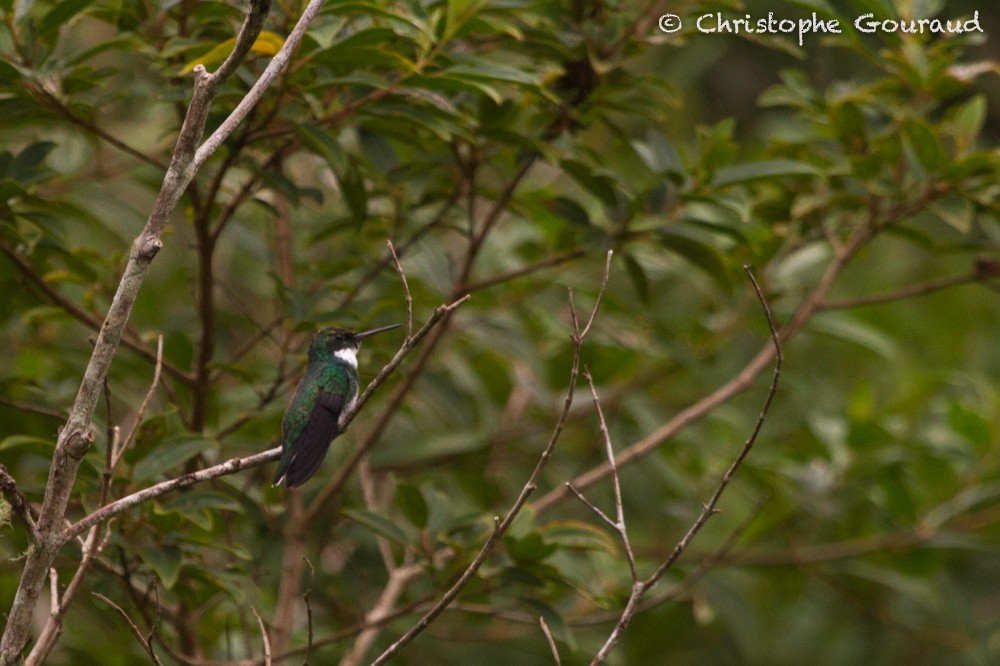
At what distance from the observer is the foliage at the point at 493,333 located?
3.33 meters

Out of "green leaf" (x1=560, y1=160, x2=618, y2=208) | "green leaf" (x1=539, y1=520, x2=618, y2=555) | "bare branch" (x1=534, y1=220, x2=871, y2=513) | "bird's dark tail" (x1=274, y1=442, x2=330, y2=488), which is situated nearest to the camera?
"bird's dark tail" (x1=274, y1=442, x2=330, y2=488)

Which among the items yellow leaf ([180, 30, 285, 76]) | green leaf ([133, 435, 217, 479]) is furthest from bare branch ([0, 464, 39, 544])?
yellow leaf ([180, 30, 285, 76])

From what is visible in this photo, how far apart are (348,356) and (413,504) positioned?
496 millimetres

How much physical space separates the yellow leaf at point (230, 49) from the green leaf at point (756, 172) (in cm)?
154

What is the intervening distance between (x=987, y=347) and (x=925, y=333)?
1.38ft

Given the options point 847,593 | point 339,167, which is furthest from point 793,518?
point 339,167

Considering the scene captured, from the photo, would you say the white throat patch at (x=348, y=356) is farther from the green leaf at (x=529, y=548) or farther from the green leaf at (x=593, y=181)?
the green leaf at (x=593, y=181)

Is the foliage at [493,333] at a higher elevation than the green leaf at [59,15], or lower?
lower

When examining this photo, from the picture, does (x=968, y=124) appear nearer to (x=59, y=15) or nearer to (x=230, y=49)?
(x=230, y=49)

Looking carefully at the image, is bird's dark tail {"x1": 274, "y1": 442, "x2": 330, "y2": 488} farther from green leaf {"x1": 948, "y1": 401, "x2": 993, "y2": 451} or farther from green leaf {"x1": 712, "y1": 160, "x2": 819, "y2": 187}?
green leaf {"x1": 948, "y1": 401, "x2": 993, "y2": 451}

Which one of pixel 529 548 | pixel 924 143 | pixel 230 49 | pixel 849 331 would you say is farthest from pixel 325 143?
pixel 849 331

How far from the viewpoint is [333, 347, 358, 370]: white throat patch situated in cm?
360

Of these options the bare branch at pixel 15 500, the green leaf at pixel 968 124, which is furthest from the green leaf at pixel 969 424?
the bare branch at pixel 15 500

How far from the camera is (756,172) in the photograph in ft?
12.7
